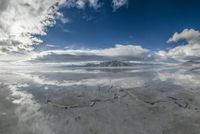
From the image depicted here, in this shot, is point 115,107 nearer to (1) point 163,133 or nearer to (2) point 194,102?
(1) point 163,133

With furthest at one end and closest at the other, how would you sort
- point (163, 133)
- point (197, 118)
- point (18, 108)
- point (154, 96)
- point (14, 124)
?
1. point (154, 96)
2. point (18, 108)
3. point (197, 118)
4. point (14, 124)
5. point (163, 133)

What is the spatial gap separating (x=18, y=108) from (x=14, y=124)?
353 centimetres

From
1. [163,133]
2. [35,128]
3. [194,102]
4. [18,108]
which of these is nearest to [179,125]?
[163,133]

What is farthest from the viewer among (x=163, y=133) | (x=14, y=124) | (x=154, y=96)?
(x=154, y=96)

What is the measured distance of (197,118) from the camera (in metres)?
13.8

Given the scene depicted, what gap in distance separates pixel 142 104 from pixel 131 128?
5577 millimetres

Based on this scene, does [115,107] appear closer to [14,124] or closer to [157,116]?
[157,116]

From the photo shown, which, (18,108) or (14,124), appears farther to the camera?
(18,108)

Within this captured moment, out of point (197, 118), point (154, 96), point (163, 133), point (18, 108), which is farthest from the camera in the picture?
point (154, 96)

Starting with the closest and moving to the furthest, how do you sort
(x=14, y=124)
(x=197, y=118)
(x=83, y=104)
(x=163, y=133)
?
(x=163, y=133), (x=14, y=124), (x=197, y=118), (x=83, y=104)

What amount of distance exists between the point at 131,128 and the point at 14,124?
7.61 m

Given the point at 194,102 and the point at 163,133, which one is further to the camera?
the point at 194,102

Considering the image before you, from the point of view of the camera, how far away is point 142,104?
692 inches

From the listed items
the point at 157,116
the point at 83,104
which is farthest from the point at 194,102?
the point at 83,104
